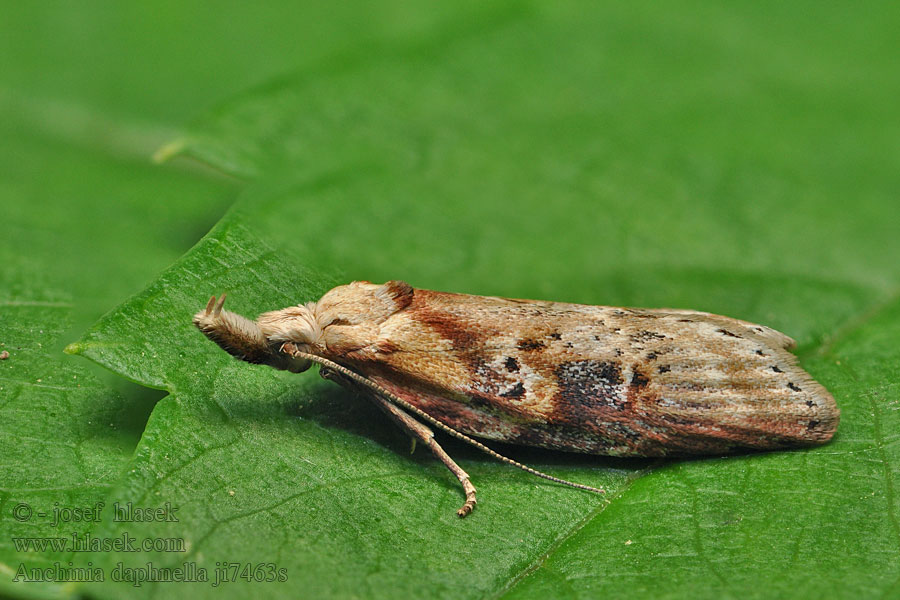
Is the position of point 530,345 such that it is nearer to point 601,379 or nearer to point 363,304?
point 601,379

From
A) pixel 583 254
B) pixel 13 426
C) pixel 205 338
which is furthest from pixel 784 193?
pixel 13 426

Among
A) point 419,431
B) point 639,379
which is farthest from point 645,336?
point 419,431

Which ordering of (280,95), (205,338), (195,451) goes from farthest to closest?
(280,95)
(205,338)
(195,451)

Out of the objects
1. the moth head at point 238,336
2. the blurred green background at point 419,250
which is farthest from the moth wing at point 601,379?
the moth head at point 238,336

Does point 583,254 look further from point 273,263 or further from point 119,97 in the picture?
point 119,97

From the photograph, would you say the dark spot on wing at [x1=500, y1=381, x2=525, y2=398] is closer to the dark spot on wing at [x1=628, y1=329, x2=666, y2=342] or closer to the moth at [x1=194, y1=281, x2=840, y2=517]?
the moth at [x1=194, y1=281, x2=840, y2=517]

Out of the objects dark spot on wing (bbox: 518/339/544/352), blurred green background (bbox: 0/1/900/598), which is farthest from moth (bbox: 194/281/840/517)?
blurred green background (bbox: 0/1/900/598)

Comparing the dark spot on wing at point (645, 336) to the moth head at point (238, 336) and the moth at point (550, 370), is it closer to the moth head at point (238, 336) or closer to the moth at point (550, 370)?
the moth at point (550, 370)
